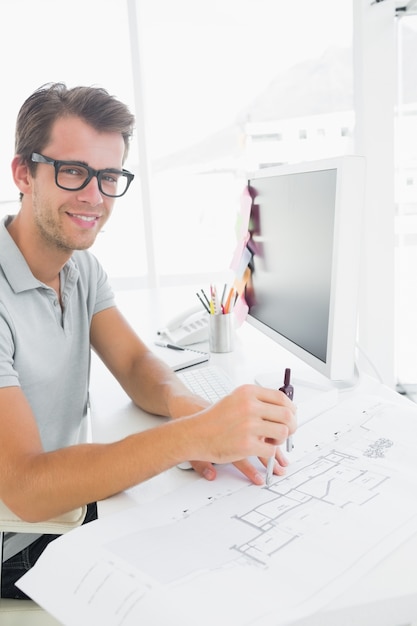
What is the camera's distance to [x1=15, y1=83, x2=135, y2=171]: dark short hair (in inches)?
47.8

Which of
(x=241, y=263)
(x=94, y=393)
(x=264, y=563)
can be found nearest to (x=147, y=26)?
(x=241, y=263)

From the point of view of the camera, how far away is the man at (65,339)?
829 mm

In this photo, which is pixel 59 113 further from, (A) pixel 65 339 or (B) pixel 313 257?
(B) pixel 313 257

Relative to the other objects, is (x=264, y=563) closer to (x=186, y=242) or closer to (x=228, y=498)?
(x=228, y=498)

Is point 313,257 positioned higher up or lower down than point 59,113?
lower down

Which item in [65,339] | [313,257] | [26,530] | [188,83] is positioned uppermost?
[188,83]

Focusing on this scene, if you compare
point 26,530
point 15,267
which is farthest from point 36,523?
point 15,267

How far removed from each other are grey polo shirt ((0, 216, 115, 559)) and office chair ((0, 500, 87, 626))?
19cm

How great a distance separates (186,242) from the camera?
4.54m

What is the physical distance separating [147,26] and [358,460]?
3.49 metres

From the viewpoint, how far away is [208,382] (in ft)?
4.13

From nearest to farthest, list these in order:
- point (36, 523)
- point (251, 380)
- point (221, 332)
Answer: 1. point (36, 523)
2. point (251, 380)
3. point (221, 332)

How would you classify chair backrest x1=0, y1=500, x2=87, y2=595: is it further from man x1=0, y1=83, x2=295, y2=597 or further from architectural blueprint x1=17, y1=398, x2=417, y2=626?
architectural blueprint x1=17, y1=398, x2=417, y2=626

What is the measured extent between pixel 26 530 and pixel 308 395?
1.89ft
